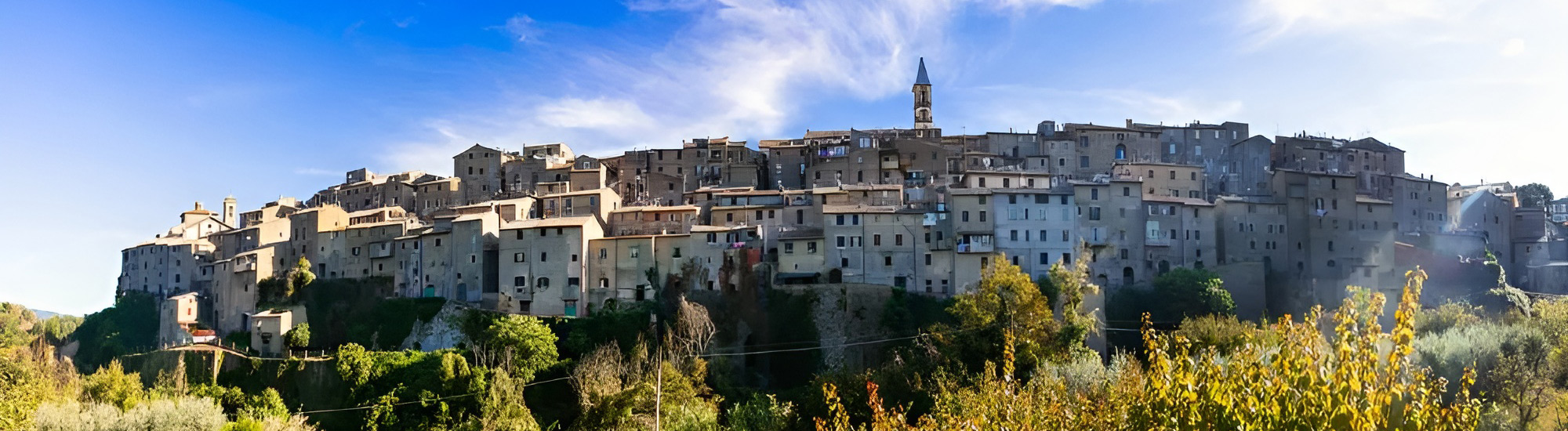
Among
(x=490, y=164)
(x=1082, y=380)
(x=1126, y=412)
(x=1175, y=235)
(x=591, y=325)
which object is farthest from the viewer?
(x=490, y=164)

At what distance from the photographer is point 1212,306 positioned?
56656 millimetres

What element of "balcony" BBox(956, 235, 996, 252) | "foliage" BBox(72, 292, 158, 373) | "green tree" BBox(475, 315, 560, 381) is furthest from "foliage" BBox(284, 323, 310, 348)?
"balcony" BBox(956, 235, 996, 252)

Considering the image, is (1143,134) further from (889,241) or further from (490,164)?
(490,164)

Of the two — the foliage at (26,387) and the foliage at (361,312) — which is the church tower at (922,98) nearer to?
the foliage at (361,312)

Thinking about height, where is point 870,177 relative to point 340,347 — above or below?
above

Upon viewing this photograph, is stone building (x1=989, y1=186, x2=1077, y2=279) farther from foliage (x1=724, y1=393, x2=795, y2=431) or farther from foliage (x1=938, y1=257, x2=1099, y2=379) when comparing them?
foliage (x1=724, y1=393, x2=795, y2=431)

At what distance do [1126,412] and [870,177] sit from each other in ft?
181

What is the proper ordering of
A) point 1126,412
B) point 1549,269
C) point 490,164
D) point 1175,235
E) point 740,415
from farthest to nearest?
point 490,164 → point 1549,269 → point 1175,235 → point 740,415 → point 1126,412

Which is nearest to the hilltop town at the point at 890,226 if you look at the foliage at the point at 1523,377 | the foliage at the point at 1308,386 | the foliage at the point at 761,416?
the foliage at the point at 761,416

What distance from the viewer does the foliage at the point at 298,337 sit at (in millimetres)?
60562

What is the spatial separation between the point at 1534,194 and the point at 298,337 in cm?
8002

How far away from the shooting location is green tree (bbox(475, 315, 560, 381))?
179 ft

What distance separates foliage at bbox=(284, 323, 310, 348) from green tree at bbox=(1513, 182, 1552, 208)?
7605 cm

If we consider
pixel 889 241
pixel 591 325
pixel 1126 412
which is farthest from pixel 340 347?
pixel 1126 412
